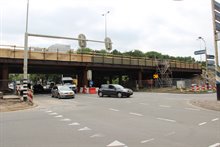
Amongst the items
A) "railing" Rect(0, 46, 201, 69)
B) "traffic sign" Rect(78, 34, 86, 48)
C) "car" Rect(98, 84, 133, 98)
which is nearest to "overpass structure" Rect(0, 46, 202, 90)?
"railing" Rect(0, 46, 201, 69)

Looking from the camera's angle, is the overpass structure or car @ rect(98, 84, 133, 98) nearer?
car @ rect(98, 84, 133, 98)

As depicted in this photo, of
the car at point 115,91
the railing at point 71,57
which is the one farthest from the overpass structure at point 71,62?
the car at point 115,91

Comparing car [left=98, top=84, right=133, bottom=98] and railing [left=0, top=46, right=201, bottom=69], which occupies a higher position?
railing [left=0, top=46, right=201, bottom=69]

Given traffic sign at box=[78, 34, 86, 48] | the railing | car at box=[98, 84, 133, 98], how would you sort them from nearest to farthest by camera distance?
1. traffic sign at box=[78, 34, 86, 48]
2. car at box=[98, 84, 133, 98]
3. the railing

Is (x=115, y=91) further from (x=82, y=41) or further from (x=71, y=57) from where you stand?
(x=71, y=57)

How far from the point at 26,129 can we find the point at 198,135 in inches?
236

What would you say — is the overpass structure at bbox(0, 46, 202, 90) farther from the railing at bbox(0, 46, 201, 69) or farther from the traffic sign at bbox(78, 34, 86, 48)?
the traffic sign at bbox(78, 34, 86, 48)

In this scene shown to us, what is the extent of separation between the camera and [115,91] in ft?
94.5

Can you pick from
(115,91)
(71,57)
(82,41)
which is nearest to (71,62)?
(71,57)

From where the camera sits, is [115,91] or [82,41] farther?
[115,91]

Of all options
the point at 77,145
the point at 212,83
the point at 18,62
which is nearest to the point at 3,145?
the point at 77,145

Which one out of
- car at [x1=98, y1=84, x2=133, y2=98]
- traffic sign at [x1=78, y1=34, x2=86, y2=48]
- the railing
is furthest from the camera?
the railing

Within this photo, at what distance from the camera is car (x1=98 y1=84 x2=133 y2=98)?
91.8 ft

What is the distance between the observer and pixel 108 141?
701 centimetres
